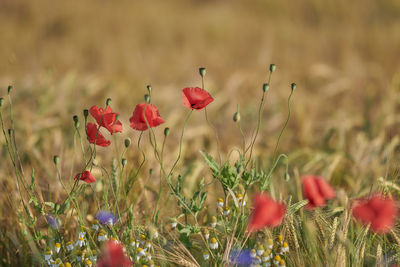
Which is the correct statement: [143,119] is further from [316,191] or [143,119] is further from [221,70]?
[221,70]

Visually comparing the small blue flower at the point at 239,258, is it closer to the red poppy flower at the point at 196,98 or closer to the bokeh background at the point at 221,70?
the red poppy flower at the point at 196,98

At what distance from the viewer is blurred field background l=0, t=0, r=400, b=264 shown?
2.36 meters

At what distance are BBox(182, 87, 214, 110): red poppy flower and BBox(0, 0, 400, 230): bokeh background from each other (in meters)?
0.87

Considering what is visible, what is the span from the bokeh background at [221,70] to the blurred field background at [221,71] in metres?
0.01

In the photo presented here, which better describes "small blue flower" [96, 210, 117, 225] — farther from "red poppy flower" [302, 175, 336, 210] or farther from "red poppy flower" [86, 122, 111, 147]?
"red poppy flower" [302, 175, 336, 210]

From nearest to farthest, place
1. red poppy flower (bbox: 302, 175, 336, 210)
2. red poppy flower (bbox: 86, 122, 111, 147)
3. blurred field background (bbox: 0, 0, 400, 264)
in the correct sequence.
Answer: red poppy flower (bbox: 302, 175, 336, 210)
red poppy flower (bbox: 86, 122, 111, 147)
blurred field background (bbox: 0, 0, 400, 264)

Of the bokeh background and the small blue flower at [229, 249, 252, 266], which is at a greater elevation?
the bokeh background

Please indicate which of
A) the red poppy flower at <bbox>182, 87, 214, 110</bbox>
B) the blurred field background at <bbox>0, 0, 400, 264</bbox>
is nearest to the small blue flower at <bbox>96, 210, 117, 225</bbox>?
the red poppy flower at <bbox>182, 87, 214, 110</bbox>

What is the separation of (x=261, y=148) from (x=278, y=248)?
67.3 inches

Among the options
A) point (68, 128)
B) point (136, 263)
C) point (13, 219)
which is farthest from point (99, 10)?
point (136, 263)

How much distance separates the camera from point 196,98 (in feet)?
3.28

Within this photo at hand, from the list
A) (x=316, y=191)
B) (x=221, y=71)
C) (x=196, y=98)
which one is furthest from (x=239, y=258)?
(x=221, y=71)

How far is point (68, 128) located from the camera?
110 inches

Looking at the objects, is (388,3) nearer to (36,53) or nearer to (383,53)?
(383,53)
